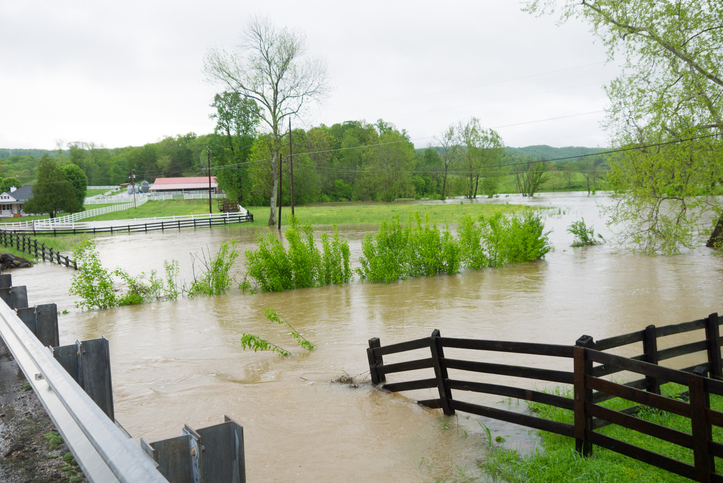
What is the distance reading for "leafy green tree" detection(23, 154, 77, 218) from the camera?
220 ft

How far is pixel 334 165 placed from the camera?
100 meters

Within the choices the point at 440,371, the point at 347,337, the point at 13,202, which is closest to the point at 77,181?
the point at 13,202

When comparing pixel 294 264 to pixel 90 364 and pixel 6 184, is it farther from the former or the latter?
pixel 6 184

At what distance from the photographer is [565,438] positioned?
18.4ft

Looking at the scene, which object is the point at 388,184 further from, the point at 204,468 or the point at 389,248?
the point at 204,468

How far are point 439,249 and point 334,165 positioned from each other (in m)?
81.1

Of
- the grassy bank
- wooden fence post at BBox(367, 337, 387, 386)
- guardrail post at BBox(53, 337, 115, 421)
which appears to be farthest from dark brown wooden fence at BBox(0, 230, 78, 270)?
guardrail post at BBox(53, 337, 115, 421)

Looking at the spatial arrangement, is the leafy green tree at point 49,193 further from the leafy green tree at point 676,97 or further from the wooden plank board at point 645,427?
the wooden plank board at point 645,427

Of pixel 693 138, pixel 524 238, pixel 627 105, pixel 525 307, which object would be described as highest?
pixel 627 105

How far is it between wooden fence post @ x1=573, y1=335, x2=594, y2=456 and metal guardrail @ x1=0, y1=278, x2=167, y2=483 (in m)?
4.39

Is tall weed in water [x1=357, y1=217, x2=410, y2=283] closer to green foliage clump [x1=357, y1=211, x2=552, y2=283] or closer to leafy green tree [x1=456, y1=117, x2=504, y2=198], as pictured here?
green foliage clump [x1=357, y1=211, x2=552, y2=283]

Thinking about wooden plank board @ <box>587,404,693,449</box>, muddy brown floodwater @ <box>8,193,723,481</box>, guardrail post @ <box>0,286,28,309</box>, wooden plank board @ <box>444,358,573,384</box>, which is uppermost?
guardrail post @ <box>0,286,28,309</box>

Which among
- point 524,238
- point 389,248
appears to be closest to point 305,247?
point 389,248

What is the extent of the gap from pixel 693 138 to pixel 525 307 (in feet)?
30.9
